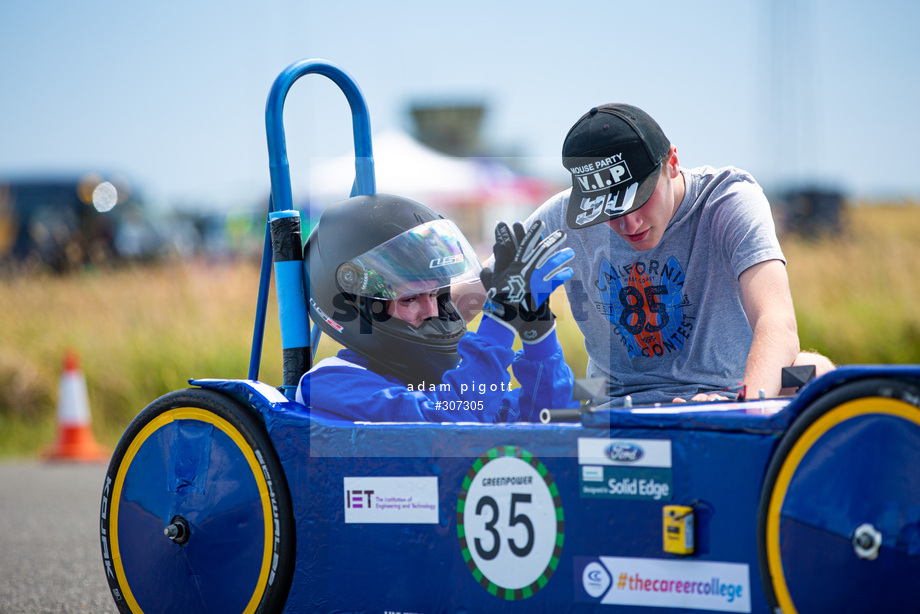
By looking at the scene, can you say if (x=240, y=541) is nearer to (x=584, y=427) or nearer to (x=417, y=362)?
(x=417, y=362)

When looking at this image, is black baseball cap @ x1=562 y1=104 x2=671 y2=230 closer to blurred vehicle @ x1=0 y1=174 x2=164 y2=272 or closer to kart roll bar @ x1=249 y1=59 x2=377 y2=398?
kart roll bar @ x1=249 y1=59 x2=377 y2=398

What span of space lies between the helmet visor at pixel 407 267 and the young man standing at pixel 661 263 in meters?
0.41

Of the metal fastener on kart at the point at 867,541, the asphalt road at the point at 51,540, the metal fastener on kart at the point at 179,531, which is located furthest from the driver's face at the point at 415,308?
the asphalt road at the point at 51,540

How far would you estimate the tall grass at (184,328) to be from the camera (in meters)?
6.86

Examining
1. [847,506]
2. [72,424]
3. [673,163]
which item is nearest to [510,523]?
[847,506]

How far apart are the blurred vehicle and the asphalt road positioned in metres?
9.30

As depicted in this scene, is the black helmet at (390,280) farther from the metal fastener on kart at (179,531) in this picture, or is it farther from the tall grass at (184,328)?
the tall grass at (184,328)

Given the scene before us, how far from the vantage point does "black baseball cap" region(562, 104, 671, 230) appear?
2.40m

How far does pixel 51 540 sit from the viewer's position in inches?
168

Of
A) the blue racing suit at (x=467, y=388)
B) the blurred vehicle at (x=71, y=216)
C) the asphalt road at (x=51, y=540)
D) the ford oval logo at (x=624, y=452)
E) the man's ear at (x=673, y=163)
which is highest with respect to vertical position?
the blurred vehicle at (x=71, y=216)

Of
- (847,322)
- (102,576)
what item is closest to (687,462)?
(102,576)

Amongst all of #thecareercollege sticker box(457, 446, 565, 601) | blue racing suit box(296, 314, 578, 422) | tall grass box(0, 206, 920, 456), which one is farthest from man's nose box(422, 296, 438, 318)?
tall grass box(0, 206, 920, 456)

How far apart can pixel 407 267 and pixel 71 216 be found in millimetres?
19394

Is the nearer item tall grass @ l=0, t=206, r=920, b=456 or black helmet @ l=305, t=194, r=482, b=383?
black helmet @ l=305, t=194, r=482, b=383
